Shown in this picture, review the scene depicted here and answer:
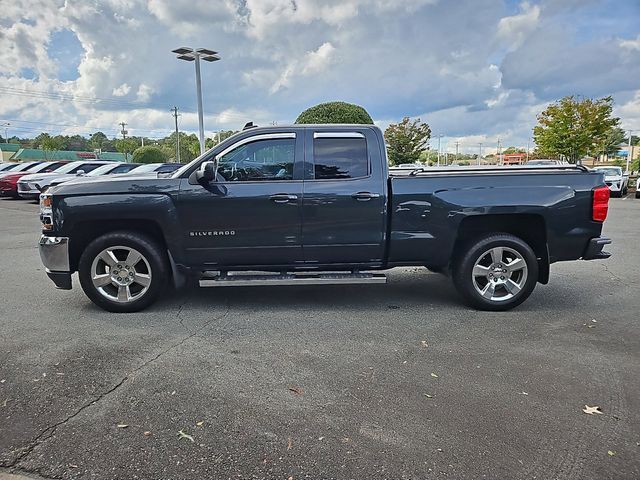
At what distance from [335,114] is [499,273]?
22280mm

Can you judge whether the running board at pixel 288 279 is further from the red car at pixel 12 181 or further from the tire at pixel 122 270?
the red car at pixel 12 181

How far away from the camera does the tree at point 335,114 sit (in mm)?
26125

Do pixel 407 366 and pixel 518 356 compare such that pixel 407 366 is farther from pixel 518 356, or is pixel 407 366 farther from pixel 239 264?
pixel 239 264

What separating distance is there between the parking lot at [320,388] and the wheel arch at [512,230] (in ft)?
1.96

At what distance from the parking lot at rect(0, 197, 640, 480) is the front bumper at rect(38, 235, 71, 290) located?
40 cm

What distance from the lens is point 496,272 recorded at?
5.25m

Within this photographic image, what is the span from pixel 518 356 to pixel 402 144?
4710 cm

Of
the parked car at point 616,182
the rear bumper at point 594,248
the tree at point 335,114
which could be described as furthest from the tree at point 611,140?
the rear bumper at point 594,248

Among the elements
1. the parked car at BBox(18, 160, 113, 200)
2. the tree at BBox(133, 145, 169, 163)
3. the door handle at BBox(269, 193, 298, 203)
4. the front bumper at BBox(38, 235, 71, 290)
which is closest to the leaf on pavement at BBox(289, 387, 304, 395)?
the door handle at BBox(269, 193, 298, 203)

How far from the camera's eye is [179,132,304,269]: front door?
197 inches

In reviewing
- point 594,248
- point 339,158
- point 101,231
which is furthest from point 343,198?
point 594,248

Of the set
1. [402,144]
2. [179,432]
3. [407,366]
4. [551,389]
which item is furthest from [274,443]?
[402,144]

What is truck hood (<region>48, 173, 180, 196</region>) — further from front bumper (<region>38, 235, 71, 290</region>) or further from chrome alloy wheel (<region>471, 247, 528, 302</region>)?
chrome alloy wheel (<region>471, 247, 528, 302</region>)

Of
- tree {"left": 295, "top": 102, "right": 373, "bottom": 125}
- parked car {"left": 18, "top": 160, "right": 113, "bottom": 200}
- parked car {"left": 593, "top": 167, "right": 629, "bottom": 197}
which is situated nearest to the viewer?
parked car {"left": 18, "top": 160, "right": 113, "bottom": 200}
